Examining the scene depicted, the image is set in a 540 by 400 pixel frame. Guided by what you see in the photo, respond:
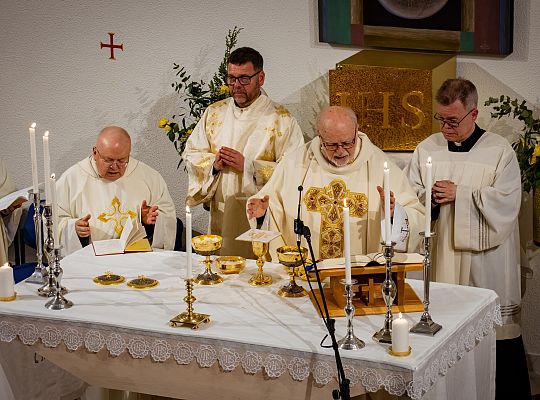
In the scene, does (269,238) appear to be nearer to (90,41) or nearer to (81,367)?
(81,367)

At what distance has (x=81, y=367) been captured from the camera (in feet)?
14.0

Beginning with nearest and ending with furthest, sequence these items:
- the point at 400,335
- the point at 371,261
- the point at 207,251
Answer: the point at 400,335, the point at 371,261, the point at 207,251

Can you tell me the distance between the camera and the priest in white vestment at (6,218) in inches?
287

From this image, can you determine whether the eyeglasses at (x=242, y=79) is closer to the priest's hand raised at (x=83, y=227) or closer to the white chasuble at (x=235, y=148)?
the white chasuble at (x=235, y=148)

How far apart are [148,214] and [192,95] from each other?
80.7 inches

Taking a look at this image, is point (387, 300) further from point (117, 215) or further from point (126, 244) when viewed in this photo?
point (117, 215)

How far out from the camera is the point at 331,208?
5480 mm

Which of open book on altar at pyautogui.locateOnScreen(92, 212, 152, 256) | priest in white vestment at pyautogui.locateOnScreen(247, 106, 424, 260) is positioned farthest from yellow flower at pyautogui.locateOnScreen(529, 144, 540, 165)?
open book on altar at pyautogui.locateOnScreen(92, 212, 152, 256)

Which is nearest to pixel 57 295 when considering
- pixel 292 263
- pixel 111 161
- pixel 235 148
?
pixel 292 263

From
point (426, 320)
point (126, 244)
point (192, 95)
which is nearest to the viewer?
point (426, 320)

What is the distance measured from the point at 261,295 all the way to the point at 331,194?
1252 mm

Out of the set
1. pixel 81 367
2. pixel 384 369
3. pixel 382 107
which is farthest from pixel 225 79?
pixel 384 369

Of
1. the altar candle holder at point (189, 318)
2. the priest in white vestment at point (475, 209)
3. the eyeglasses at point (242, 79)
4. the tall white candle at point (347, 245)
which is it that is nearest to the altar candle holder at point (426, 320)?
the tall white candle at point (347, 245)

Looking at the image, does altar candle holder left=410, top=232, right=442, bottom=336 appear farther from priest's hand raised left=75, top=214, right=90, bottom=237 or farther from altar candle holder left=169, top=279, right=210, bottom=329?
priest's hand raised left=75, top=214, right=90, bottom=237
